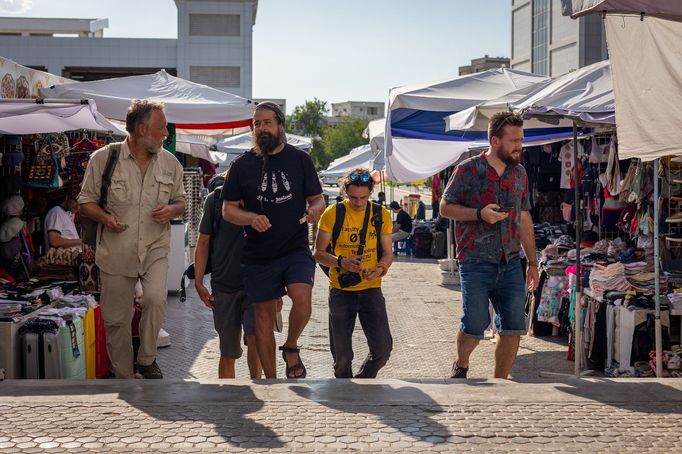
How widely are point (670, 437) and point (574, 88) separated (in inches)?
159

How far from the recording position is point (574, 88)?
8133 mm

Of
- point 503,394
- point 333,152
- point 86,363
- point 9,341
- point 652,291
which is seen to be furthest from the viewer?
point 333,152

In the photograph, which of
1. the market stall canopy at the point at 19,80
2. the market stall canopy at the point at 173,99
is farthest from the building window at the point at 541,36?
the market stall canopy at the point at 19,80

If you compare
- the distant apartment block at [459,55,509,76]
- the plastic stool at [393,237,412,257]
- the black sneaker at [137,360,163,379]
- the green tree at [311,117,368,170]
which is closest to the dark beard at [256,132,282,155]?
the black sneaker at [137,360,163,379]

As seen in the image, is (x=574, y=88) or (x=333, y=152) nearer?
(x=574, y=88)

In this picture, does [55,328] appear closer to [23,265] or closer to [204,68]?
[23,265]

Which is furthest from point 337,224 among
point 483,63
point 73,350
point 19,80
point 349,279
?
point 483,63

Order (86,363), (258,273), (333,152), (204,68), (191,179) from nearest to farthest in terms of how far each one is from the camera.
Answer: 1. (258,273)
2. (86,363)
3. (191,179)
4. (204,68)
5. (333,152)

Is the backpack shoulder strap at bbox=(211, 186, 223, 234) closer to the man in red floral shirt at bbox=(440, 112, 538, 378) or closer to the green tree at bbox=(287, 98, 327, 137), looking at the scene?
the man in red floral shirt at bbox=(440, 112, 538, 378)

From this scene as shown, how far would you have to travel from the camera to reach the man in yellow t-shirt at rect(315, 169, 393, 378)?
6539mm

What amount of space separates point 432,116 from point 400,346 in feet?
10.6

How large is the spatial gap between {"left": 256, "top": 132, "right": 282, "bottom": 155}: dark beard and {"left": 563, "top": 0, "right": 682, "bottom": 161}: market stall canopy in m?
2.17

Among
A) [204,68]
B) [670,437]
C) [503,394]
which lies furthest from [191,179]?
[204,68]

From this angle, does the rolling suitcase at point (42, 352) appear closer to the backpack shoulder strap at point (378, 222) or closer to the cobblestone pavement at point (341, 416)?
the cobblestone pavement at point (341, 416)
